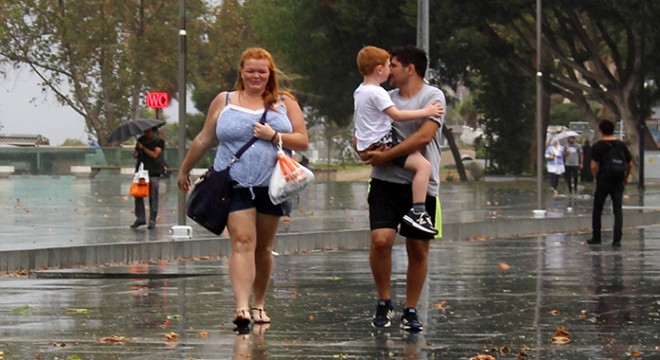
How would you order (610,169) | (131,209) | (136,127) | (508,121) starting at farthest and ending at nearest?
(508,121)
(131,209)
(136,127)
(610,169)

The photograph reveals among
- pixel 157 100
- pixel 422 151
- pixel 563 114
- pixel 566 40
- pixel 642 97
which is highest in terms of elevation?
pixel 566 40

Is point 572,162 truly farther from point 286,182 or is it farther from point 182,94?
point 286,182

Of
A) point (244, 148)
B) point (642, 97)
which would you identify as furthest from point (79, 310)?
point (642, 97)

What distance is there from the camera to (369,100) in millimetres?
10805

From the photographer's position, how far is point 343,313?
11695 mm

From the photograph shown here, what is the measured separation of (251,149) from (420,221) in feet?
3.76

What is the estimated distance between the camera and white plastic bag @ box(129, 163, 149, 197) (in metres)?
23.6

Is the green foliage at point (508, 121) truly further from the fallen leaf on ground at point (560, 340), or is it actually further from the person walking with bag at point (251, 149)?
the fallen leaf on ground at point (560, 340)

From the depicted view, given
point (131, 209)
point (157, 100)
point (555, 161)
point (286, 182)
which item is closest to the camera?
point (286, 182)

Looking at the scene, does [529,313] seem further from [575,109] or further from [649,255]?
[575,109]

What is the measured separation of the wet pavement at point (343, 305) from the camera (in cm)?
951

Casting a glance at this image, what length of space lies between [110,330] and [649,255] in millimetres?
9936

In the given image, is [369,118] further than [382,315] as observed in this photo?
Yes

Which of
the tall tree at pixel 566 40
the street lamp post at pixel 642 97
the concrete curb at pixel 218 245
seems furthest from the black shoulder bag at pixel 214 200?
the tall tree at pixel 566 40
